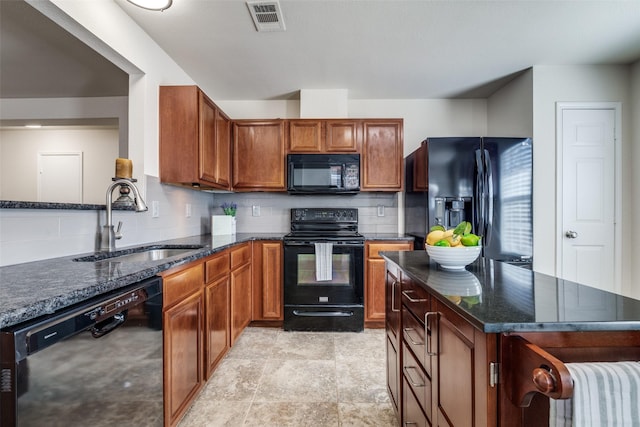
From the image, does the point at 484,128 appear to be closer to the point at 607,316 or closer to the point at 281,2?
the point at 281,2

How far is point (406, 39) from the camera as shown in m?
2.27

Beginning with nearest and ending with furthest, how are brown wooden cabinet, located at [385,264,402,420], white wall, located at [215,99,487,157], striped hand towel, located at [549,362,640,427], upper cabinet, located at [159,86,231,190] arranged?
striped hand towel, located at [549,362,640,427] → brown wooden cabinet, located at [385,264,402,420] → upper cabinet, located at [159,86,231,190] → white wall, located at [215,99,487,157]

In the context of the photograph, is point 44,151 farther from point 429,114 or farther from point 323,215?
point 429,114

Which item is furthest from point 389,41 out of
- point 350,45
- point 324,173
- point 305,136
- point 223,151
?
point 223,151

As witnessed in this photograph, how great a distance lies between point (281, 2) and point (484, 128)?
275 centimetres

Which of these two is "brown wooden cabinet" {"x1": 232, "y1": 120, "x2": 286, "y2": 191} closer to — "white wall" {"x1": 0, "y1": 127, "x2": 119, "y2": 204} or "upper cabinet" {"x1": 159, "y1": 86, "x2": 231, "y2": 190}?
"upper cabinet" {"x1": 159, "y1": 86, "x2": 231, "y2": 190}

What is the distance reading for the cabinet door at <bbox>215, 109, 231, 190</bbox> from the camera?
106 inches

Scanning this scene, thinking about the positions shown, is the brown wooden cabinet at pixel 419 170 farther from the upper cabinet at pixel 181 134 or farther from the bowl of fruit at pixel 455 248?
the upper cabinet at pixel 181 134

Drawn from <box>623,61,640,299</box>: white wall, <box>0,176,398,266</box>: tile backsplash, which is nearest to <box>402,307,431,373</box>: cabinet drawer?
<box>0,176,398,266</box>: tile backsplash

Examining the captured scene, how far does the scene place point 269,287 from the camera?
2807 millimetres

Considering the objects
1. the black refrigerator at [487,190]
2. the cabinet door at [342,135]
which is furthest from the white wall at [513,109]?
the cabinet door at [342,135]

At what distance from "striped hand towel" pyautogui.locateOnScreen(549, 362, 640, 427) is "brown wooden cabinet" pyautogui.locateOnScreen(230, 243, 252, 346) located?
6.99 ft

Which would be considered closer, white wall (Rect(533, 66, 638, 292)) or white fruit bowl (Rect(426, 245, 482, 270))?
white fruit bowl (Rect(426, 245, 482, 270))

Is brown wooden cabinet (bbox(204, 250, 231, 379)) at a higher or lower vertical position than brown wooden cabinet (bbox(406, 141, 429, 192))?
lower
